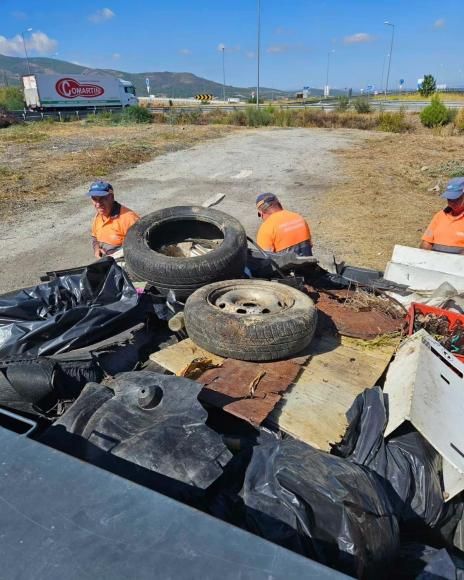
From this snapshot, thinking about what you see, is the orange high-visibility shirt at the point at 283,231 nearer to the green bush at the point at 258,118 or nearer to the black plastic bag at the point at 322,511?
the black plastic bag at the point at 322,511

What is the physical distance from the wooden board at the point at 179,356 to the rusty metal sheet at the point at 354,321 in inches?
41.6

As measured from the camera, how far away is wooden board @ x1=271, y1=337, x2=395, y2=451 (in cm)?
247

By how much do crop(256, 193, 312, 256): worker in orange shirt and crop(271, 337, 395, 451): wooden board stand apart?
1.90 m

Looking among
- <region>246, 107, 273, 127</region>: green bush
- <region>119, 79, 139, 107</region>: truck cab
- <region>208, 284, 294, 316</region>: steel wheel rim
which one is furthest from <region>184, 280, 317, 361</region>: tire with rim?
<region>119, 79, 139, 107</region>: truck cab

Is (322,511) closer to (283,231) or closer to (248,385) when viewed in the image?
(248,385)

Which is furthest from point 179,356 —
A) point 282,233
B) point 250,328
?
point 282,233

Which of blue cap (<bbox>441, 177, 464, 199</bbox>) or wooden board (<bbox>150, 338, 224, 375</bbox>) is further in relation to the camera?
blue cap (<bbox>441, 177, 464, 199</bbox>)

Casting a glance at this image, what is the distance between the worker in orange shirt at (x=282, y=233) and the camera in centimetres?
516

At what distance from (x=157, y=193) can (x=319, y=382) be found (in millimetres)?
9797

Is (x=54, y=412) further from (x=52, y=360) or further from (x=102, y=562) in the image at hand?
(x=102, y=562)

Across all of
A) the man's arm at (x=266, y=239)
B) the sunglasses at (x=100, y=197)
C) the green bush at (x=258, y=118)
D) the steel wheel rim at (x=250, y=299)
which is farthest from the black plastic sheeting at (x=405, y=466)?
the green bush at (x=258, y=118)

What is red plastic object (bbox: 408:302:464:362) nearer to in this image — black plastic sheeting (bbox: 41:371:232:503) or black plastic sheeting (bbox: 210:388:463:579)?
black plastic sheeting (bbox: 210:388:463:579)

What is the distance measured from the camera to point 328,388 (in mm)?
2877

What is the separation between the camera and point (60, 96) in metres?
40.7
